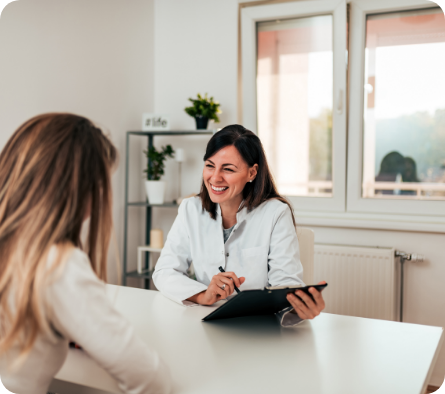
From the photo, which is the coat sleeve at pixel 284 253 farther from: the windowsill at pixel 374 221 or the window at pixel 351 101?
the window at pixel 351 101

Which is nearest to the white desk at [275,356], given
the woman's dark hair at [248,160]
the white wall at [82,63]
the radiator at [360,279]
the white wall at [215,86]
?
the woman's dark hair at [248,160]

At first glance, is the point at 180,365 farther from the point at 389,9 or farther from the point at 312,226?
the point at 389,9

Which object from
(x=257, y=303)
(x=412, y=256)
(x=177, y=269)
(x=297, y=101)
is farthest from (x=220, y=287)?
(x=297, y=101)

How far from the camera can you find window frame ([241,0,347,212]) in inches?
110

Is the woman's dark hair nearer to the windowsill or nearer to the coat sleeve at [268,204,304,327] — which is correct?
the coat sleeve at [268,204,304,327]

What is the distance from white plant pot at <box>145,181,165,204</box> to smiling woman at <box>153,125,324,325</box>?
1.21 meters

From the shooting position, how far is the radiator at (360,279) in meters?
2.57

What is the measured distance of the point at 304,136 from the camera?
10.0 feet

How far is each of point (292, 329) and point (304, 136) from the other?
203cm

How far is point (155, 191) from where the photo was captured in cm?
300

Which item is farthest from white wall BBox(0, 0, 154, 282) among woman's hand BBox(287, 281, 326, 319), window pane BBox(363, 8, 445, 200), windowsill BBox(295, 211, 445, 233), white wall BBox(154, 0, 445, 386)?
window pane BBox(363, 8, 445, 200)

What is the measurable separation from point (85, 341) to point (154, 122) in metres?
2.43

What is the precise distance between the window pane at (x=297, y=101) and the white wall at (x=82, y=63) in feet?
2.86

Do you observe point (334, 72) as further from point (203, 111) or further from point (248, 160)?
point (248, 160)
